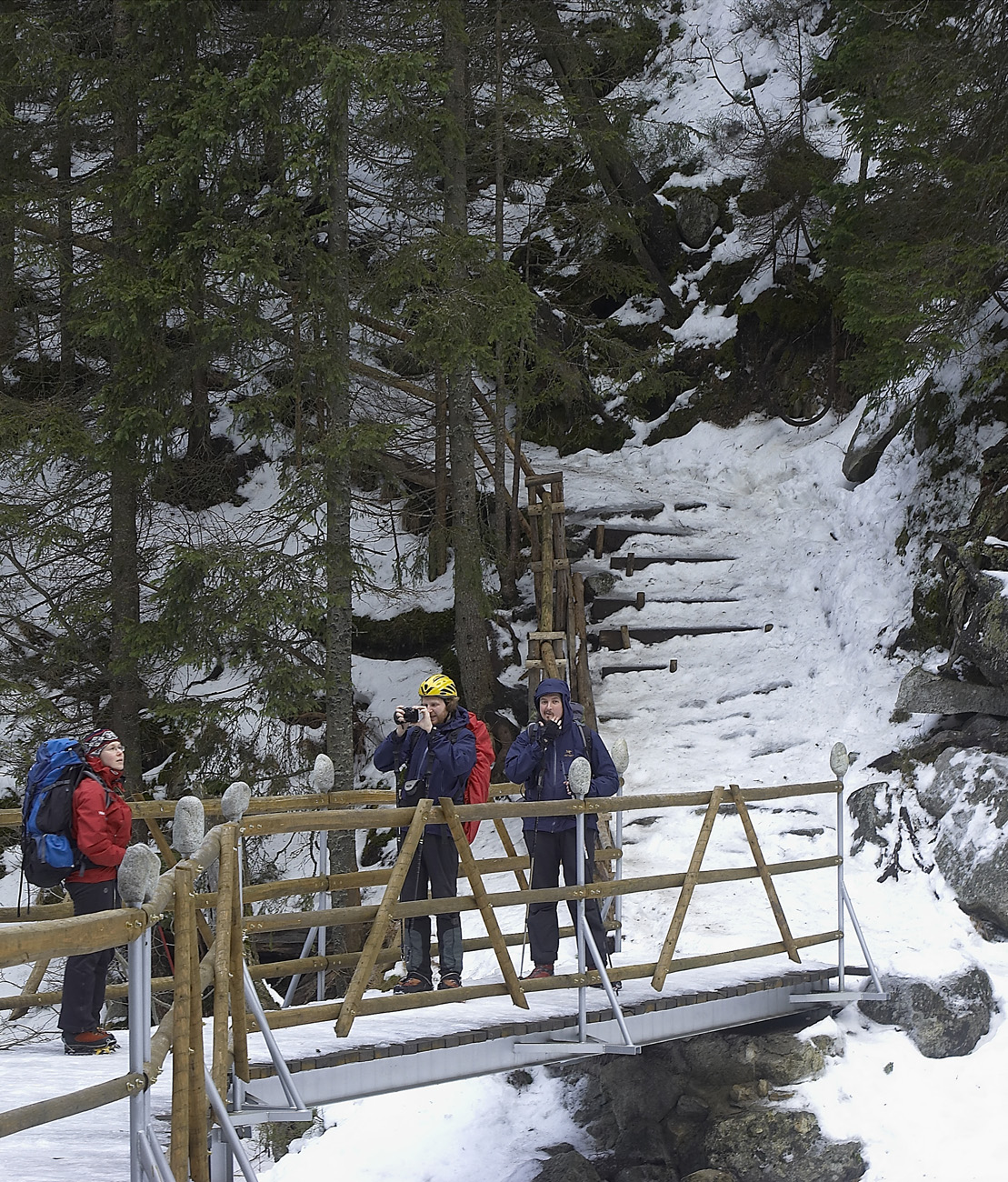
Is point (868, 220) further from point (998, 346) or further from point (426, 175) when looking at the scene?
point (426, 175)

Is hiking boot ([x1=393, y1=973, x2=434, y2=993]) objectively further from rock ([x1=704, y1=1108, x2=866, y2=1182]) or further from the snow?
rock ([x1=704, y1=1108, x2=866, y2=1182])

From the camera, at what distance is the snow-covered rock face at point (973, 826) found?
27.9ft

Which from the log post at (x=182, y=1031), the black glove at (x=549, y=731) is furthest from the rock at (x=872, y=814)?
the log post at (x=182, y=1031)

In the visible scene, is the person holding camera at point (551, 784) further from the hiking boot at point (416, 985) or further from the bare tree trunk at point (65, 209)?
the bare tree trunk at point (65, 209)

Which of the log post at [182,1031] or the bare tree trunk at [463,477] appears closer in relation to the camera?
the log post at [182,1031]

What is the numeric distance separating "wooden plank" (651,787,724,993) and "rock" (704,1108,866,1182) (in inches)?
42.4

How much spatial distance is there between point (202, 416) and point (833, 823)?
25.9 ft

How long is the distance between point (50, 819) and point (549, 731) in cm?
264

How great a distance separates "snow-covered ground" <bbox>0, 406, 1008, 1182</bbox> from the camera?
647 cm

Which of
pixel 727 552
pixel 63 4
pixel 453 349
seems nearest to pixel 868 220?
pixel 727 552

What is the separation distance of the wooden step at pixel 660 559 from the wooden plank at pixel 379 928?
959cm

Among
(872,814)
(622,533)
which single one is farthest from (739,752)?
(622,533)

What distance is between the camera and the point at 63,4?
12.0 metres

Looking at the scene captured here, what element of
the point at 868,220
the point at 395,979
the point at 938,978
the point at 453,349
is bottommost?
the point at 395,979
